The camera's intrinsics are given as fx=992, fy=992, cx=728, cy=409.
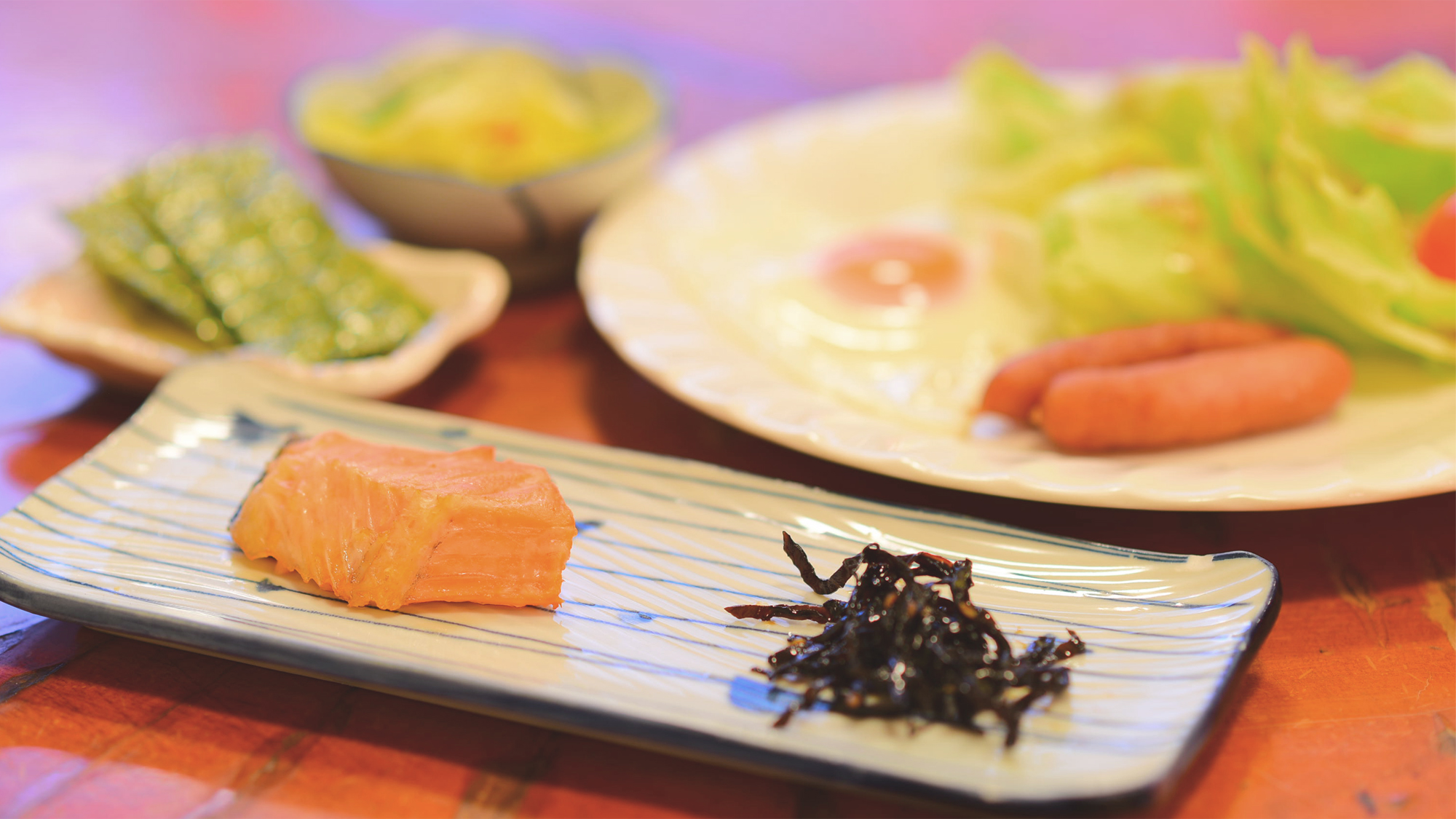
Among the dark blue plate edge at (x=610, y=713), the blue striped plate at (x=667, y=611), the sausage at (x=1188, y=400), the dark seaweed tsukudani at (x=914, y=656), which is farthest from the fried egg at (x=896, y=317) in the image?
the dark blue plate edge at (x=610, y=713)

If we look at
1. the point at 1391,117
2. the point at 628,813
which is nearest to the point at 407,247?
the point at 628,813

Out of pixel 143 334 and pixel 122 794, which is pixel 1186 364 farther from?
pixel 143 334

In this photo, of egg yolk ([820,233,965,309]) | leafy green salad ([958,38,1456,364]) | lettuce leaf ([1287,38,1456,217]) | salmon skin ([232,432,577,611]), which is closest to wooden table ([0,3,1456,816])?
salmon skin ([232,432,577,611])

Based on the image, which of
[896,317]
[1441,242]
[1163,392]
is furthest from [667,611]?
[1441,242]

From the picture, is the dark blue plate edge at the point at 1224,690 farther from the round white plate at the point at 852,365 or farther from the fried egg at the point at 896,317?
the fried egg at the point at 896,317

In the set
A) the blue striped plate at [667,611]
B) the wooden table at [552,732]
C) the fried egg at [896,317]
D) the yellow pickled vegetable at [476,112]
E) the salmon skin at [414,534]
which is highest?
the yellow pickled vegetable at [476,112]

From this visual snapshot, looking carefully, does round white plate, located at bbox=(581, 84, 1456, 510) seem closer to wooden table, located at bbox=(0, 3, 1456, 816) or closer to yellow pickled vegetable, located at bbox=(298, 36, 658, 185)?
wooden table, located at bbox=(0, 3, 1456, 816)

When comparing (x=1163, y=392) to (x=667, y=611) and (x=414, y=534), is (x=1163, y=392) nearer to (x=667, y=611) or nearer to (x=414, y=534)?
(x=667, y=611)
